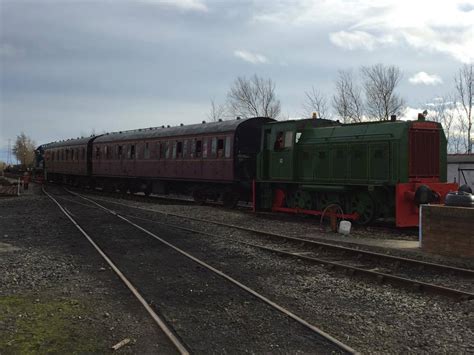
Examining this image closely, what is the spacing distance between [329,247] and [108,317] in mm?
5774

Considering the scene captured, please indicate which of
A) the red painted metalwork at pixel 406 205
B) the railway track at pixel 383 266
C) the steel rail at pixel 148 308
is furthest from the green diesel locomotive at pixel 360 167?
the steel rail at pixel 148 308

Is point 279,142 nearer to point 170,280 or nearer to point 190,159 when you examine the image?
point 190,159

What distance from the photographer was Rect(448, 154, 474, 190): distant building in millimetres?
22095

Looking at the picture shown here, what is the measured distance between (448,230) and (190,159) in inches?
543

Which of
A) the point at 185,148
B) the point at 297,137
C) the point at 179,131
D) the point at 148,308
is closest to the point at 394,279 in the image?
the point at 148,308

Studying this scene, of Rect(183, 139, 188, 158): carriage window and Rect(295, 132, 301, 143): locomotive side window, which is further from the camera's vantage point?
Rect(183, 139, 188, 158): carriage window

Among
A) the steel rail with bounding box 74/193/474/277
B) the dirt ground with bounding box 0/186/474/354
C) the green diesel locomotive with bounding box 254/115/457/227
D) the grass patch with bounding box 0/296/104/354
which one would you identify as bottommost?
the grass patch with bounding box 0/296/104/354

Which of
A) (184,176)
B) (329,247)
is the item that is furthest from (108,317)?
(184,176)

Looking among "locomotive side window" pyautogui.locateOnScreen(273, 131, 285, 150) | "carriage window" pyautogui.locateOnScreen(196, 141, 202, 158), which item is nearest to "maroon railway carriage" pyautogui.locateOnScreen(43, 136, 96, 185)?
"carriage window" pyautogui.locateOnScreen(196, 141, 202, 158)

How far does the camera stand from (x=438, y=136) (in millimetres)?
13961

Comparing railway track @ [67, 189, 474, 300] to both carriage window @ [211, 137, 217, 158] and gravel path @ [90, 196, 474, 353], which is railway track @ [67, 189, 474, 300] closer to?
gravel path @ [90, 196, 474, 353]

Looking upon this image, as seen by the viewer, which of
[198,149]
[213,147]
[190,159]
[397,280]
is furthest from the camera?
[190,159]

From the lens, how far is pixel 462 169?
2236 cm

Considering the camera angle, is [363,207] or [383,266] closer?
[383,266]
